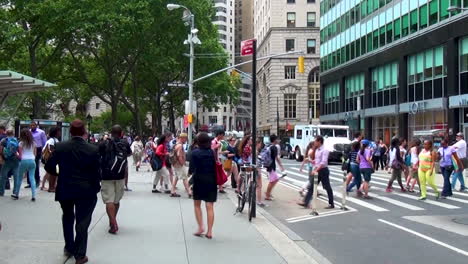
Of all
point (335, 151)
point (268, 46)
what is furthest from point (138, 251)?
point (268, 46)

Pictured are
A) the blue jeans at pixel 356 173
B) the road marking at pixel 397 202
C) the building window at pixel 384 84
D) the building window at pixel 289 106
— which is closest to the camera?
the road marking at pixel 397 202

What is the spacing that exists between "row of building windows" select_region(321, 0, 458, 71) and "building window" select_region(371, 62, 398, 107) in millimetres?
1832

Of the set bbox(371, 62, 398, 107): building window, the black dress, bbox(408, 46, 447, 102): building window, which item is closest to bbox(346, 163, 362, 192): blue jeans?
the black dress

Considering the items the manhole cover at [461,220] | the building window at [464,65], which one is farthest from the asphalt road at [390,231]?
the building window at [464,65]

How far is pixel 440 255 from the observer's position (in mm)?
8398

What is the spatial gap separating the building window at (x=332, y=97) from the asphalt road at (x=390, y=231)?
39.0 m

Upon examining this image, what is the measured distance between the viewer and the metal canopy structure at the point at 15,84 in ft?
39.3

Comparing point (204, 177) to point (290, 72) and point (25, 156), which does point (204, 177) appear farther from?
point (290, 72)

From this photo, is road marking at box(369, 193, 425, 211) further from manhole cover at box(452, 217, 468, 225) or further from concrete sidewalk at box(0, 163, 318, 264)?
concrete sidewalk at box(0, 163, 318, 264)

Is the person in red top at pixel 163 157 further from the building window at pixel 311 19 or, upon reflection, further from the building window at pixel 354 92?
the building window at pixel 311 19

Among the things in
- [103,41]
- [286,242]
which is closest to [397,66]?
[103,41]

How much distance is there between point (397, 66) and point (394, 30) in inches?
102

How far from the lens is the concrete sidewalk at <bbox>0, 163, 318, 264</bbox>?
7.35 meters

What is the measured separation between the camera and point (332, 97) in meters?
56.3
